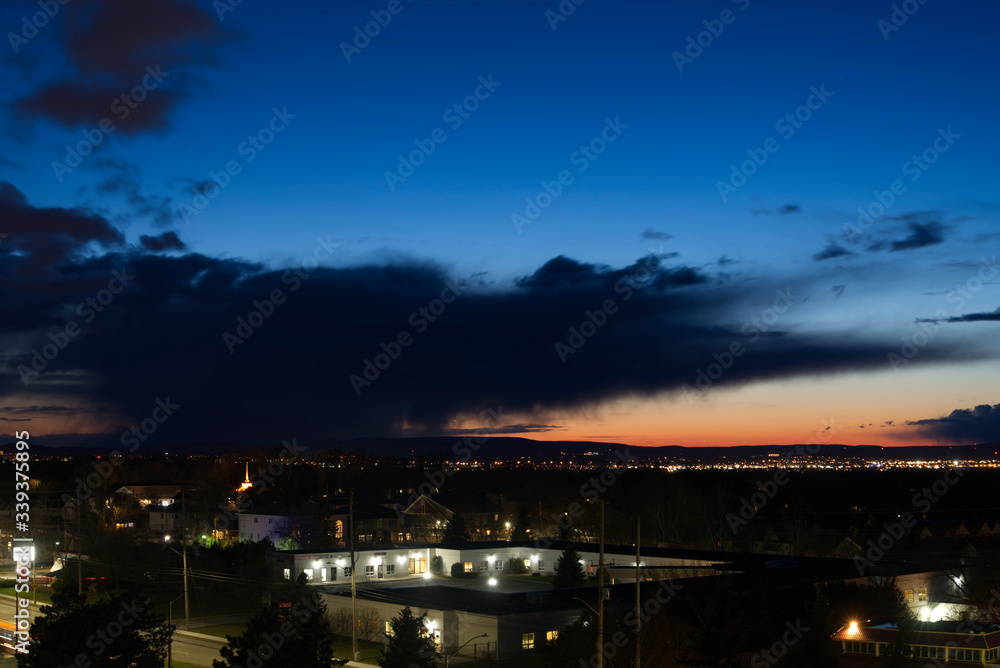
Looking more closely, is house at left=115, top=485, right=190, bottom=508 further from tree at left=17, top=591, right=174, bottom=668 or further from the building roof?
the building roof

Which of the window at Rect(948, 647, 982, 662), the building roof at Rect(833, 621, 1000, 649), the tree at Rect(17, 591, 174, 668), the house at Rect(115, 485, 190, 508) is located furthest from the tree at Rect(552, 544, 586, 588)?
A: the house at Rect(115, 485, 190, 508)

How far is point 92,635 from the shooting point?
26.6 meters

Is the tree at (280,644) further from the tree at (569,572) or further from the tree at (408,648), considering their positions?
the tree at (569,572)

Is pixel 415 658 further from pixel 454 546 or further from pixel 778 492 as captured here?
pixel 778 492

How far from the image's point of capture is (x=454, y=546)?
63219 mm

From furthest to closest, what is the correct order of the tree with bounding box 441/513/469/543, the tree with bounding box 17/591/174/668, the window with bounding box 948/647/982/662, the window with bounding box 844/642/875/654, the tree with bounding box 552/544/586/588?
the tree with bounding box 441/513/469/543 < the tree with bounding box 552/544/586/588 < the window with bounding box 844/642/875/654 < the window with bounding box 948/647/982/662 < the tree with bounding box 17/591/174/668

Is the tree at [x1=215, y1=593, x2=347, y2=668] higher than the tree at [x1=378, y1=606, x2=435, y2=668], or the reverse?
the tree at [x1=215, y1=593, x2=347, y2=668]

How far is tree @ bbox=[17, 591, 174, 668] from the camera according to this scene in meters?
26.3

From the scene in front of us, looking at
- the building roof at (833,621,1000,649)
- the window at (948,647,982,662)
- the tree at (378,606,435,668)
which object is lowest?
the window at (948,647,982,662)

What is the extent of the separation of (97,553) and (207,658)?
100ft

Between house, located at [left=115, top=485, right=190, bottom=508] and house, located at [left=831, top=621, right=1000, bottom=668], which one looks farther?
house, located at [left=115, top=485, right=190, bottom=508]

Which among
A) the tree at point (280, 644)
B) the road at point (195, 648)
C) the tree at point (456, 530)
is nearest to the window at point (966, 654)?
the tree at point (280, 644)

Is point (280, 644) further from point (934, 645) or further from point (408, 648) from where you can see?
point (934, 645)

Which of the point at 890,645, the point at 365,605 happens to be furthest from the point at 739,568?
the point at 365,605
